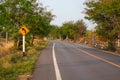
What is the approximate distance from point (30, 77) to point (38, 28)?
3130cm

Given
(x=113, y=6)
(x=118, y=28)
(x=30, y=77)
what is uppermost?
(x=113, y=6)

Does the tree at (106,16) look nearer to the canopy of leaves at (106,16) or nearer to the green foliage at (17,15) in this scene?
the canopy of leaves at (106,16)

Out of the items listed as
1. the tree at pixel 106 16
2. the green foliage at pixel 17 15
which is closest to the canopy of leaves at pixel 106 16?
the tree at pixel 106 16

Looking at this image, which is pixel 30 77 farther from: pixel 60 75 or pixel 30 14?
pixel 30 14

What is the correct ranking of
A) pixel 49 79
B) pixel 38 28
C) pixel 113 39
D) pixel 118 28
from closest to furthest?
pixel 49 79 < pixel 118 28 < pixel 113 39 < pixel 38 28

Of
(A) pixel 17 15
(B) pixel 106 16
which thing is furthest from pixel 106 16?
(A) pixel 17 15

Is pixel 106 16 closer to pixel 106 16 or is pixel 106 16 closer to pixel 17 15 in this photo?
pixel 106 16

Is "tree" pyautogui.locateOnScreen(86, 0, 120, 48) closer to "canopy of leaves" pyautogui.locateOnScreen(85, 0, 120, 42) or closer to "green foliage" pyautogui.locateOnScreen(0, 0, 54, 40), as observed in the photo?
"canopy of leaves" pyautogui.locateOnScreen(85, 0, 120, 42)

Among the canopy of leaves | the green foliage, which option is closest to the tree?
the canopy of leaves

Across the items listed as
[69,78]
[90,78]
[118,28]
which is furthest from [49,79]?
[118,28]

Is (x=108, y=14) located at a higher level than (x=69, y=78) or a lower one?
higher

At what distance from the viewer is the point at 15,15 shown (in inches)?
1547

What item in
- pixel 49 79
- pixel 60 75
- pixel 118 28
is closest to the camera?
pixel 49 79

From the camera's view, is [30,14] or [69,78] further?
[30,14]
